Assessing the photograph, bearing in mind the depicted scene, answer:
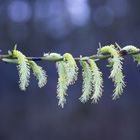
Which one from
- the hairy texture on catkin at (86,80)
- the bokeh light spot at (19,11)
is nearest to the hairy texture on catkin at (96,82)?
the hairy texture on catkin at (86,80)

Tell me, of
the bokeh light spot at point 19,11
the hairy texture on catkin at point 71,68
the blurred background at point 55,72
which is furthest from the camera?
the bokeh light spot at point 19,11

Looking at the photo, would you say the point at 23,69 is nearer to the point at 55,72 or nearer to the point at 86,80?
the point at 86,80

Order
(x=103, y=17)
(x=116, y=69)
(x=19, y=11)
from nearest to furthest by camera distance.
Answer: (x=116, y=69) → (x=19, y=11) → (x=103, y=17)

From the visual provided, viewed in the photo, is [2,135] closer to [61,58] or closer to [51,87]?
[51,87]

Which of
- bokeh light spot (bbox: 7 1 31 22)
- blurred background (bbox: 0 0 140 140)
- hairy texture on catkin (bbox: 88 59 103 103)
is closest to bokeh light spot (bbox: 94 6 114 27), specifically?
blurred background (bbox: 0 0 140 140)

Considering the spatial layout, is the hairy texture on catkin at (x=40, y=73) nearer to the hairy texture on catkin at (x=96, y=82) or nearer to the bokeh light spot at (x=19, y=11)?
the hairy texture on catkin at (x=96, y=82)

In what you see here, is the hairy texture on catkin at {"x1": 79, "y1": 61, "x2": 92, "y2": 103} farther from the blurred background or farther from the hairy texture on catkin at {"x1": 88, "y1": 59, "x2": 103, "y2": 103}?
the blurred background

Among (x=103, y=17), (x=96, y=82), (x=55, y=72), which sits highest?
(x=103, y=17)

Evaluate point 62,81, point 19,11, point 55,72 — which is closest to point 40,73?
point 62,81
